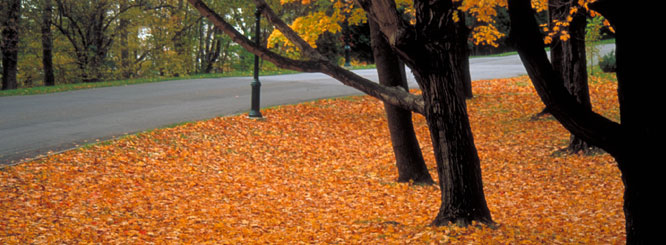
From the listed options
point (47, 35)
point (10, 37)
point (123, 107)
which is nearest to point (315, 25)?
point (123, 107)

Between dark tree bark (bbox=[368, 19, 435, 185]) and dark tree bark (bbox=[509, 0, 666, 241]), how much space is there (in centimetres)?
438

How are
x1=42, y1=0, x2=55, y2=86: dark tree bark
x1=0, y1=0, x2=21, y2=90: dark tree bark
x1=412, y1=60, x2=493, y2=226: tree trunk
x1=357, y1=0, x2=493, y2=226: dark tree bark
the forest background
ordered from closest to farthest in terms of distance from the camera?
1. x1=357, y1=0, x2=493, y2=226: dark tree bark
2. x1=412, y1=60, x2=493, y2=226: tree trunk
3. x1=0, y1=0, x2=21, y2=90: dark tree bark
4. x1=42, y1=0, x2=55, y2=86: dark tree bark
5. the forest background

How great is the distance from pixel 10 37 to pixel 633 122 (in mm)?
23792

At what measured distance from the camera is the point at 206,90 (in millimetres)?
18469

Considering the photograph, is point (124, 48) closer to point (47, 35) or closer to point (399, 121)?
point (47, 35)

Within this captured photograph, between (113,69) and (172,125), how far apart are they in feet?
60.2

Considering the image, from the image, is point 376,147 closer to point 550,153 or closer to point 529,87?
point 550,153

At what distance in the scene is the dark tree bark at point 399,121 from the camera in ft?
29.9

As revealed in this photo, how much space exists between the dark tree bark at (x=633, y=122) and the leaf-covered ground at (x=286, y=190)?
1819 millimetres

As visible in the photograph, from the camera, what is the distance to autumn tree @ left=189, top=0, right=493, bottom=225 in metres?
5.93

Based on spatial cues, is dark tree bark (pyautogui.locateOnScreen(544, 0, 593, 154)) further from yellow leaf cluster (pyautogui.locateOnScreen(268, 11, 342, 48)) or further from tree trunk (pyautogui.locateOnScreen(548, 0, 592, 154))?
yellow leaf cluster (pyautogui.locateOnScreen(268, 11, 342, 48))

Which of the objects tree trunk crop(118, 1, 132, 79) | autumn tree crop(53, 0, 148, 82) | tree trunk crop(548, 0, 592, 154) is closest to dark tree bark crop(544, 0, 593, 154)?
tree trunk crop(548, 0, 592, 154)

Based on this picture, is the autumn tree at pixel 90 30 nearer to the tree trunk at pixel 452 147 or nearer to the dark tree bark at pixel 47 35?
the dark tree bark at pixel 47 35

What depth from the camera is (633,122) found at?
4.29 m
